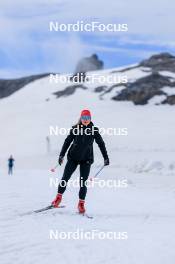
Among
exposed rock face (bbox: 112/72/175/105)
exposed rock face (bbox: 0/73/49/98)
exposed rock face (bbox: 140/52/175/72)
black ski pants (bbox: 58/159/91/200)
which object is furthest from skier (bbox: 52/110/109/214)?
exposed rock face (bbox: 0/73/49/98)

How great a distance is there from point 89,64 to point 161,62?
45.7 m

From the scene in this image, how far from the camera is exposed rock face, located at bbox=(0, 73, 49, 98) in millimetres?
112713

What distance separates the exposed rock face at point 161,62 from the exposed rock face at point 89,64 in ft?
123

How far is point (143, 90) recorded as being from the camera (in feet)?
255

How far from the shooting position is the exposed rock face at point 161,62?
3702 inches

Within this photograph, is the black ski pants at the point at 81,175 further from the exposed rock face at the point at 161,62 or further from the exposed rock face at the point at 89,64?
the exposed rock face at the point at 89,64

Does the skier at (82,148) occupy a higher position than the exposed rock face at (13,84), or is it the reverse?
the exposed rock face at (13,84)

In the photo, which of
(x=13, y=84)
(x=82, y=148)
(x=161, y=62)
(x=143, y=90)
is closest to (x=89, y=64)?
(x=13, y=84)

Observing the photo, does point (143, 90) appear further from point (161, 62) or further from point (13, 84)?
point (13, 84)

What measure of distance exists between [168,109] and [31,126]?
18996mm

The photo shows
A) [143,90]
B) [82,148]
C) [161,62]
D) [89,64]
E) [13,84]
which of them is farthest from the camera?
[89,64]

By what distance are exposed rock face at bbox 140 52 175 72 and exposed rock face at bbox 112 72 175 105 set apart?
11.4 m

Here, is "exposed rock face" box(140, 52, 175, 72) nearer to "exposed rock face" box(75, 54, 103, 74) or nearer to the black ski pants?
"exposed rock face" box(75, 54, 103, 74)

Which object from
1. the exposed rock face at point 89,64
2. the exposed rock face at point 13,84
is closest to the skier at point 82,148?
the exposed rock face at point 13,84
